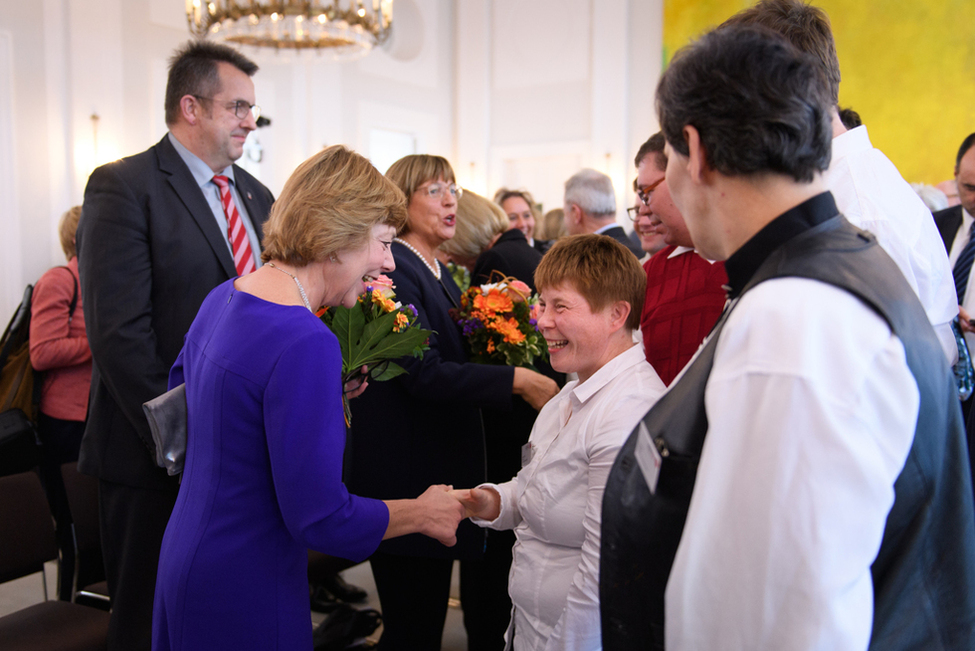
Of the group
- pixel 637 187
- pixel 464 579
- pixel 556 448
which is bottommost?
pixel 464 579

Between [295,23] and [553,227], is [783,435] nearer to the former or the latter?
[553,227]

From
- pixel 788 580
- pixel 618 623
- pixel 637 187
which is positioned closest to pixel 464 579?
pixel 637 187

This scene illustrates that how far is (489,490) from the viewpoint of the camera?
76.2 inches

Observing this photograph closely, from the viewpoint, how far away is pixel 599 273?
1852 millimetres

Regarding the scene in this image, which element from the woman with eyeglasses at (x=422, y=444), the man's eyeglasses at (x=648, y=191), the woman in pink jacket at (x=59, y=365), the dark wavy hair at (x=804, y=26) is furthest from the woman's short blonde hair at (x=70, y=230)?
the dark wavy hair at (x=804, y=26)

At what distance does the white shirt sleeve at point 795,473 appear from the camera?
0.80m

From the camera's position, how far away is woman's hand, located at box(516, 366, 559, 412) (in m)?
2.45

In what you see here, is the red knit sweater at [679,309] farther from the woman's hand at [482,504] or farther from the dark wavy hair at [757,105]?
the dark wavy hair at [757,105]

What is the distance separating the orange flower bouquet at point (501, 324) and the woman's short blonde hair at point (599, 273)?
68 centimetres

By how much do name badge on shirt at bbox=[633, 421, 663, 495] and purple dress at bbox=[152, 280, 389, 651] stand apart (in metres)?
0.69

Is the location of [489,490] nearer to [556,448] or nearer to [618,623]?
[556,448]

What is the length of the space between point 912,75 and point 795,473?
10009mm

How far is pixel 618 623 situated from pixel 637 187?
1364mm

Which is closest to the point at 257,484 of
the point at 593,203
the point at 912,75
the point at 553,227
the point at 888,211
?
the point at 888,211
